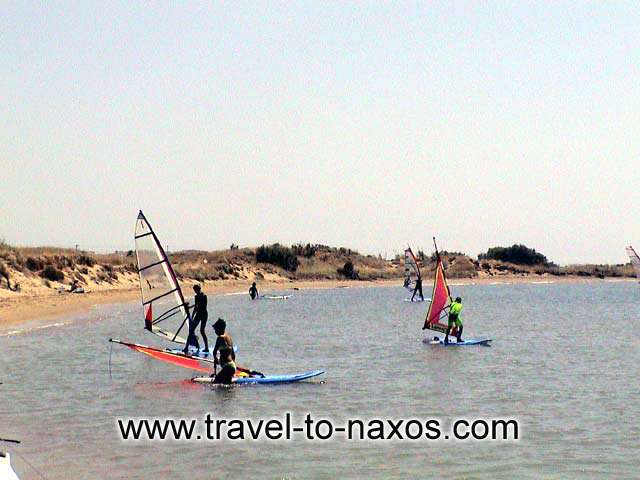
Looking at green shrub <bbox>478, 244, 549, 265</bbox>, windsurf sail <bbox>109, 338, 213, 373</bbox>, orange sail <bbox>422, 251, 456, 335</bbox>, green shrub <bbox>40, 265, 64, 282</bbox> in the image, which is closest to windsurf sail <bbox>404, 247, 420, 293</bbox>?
green shrub <bbox>40, 265, 64, 282</bbox>

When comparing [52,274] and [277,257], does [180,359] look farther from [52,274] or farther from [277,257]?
[277,257]

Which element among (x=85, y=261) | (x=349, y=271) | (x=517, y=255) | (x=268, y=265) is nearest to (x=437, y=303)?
(x=85, y=261)

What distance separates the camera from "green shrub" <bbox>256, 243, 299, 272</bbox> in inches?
3455

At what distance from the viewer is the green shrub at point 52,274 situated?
4894 cm

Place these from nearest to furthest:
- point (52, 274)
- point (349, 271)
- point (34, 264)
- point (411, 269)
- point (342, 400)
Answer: point (342, 400), point (52, 274), point (34, 264), point (411, 269), point (349, 271)

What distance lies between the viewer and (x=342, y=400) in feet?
54.4

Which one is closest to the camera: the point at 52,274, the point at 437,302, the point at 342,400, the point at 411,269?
the point at 342,400

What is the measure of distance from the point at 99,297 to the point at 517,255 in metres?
73.6

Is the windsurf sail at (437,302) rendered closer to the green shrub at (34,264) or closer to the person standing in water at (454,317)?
the person standing in water at (454,317)

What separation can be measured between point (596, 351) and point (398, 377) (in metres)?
9.09

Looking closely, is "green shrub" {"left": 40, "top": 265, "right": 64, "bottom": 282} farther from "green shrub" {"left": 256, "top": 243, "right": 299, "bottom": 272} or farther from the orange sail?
"green shrub" {"left": 256, "top": 243, "right": 299, "bottom": 272}

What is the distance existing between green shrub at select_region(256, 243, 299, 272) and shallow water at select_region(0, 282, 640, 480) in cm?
5333

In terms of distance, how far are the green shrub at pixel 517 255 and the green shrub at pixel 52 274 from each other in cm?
7201

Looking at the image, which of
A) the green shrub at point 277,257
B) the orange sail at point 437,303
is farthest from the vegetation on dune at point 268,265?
the orange sail at point 437,303
